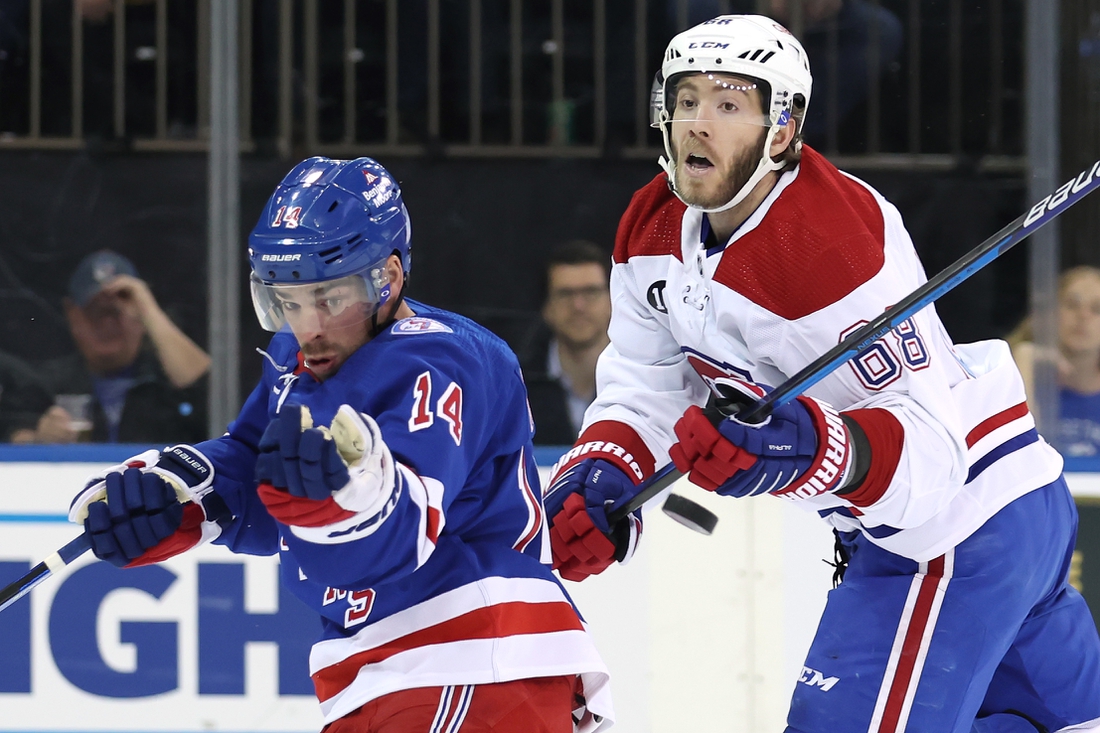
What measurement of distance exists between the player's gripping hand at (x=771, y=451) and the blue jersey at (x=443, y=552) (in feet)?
0.79

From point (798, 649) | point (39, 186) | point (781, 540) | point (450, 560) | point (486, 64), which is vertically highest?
point (486, 64)

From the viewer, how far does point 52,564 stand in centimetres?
212

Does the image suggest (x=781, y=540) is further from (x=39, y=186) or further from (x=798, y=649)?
(x=39, y=186)

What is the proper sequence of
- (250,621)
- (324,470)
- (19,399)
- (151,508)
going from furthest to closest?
(19,399) < (250,621) < (151,508) < (324,470)

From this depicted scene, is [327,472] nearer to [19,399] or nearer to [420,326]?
[420,326]

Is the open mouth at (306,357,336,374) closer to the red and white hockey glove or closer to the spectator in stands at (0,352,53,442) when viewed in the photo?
the red and white hockey glove

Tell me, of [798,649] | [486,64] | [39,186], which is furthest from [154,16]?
[798,649]

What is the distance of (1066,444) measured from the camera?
3404 millimetres

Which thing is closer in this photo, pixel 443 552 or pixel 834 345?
pixel 443 552

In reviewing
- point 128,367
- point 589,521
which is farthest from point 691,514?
point 128,367

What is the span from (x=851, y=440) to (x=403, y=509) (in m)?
0.71

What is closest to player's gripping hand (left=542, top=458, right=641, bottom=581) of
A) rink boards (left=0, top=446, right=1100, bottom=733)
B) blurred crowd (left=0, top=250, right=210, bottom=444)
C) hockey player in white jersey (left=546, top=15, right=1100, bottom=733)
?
hockey player in white jersey (left=546, top=15, right=1100, bottom=733)

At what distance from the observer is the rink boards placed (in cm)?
329

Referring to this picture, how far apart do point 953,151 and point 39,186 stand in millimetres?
2183
